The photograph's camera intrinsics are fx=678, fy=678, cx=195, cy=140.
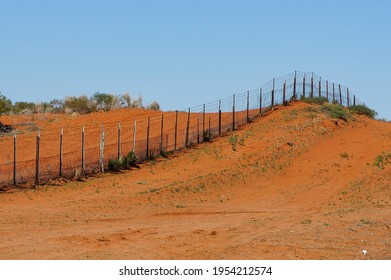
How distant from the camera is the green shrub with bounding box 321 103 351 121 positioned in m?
43.7

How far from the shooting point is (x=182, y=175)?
3195cm

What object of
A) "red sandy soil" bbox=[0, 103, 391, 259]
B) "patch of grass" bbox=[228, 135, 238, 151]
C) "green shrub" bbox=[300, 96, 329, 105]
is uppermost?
"green shrub" bbox=[300, 96, 329, 105]

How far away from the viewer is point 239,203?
26.7 m

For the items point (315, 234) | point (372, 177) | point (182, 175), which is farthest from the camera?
point (182, 175)

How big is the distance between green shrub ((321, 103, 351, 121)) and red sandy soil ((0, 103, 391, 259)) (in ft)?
2.09

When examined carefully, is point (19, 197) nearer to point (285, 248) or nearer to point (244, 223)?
point (244, 223)

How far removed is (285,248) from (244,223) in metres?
4.84

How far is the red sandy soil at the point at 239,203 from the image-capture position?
50.0 ft

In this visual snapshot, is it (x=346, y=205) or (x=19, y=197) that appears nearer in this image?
(x=346, y=205)

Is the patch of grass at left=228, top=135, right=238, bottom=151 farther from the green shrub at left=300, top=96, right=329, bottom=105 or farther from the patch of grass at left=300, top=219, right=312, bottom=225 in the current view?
the patch of grass at left=300, top=219, right=312, bottom=225

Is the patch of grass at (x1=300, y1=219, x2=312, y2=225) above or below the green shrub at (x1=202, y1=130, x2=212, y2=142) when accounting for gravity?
below

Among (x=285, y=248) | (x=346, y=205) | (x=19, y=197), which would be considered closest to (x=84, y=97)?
(x=19, y=197)

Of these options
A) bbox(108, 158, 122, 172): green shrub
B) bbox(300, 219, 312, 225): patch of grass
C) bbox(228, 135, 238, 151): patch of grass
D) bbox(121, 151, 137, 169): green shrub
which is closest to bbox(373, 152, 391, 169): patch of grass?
bbox(228, 135, 238, 151): patch of grass
